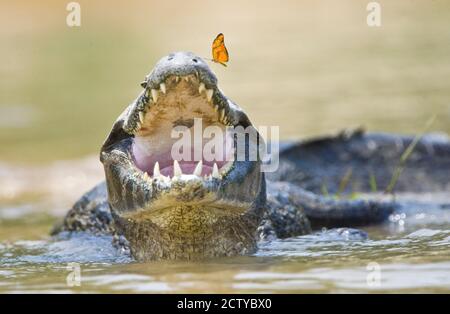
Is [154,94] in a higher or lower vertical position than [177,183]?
higher

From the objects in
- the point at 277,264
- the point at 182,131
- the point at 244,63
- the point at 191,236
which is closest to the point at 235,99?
the point at 244,63

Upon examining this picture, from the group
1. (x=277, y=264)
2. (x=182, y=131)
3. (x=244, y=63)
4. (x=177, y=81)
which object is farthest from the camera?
(x=244, y=63)

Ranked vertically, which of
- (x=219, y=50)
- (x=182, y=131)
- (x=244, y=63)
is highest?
(x=244, y=63)

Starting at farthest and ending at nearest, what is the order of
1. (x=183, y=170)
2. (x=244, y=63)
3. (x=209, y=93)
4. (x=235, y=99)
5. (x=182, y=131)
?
1. (x=244, y=63)
2. (x=235, y=99)
3. (x=183, y=170)
4. (x=182, y=131)
5. (x=209, y=93)

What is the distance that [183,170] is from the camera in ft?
17.3

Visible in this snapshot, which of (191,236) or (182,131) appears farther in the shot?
(191,236)

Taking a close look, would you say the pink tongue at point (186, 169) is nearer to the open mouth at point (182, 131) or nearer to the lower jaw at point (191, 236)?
the open mouth at point (182, 131)

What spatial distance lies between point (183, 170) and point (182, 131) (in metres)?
0.23

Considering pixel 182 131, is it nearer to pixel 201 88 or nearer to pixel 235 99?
pixel 201 88

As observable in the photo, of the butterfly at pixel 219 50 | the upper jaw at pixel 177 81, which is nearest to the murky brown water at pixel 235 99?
the upper jaw at pixel 177 81

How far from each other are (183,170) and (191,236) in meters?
0.37

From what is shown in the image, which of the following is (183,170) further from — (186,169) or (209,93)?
(209,93)

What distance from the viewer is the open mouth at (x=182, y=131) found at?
15.9 ft

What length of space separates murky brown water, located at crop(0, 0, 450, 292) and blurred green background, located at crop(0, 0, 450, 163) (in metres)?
0.05
